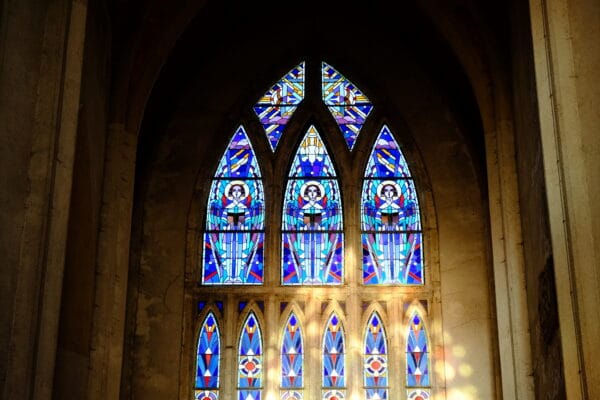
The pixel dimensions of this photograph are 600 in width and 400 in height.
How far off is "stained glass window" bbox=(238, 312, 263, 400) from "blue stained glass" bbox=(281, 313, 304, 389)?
25cm

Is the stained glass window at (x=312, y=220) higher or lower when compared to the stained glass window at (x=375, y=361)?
higher

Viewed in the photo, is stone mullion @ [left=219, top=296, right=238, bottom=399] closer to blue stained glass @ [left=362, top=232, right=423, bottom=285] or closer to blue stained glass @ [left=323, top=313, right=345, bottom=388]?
blue stained glass @ [left=323, top=313, right=345, bottom=388]

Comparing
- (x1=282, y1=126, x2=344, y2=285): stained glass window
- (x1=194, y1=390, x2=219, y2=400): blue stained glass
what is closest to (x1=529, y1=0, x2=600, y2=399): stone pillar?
(x1=282, y1=126, x2=344, y2=285): stained glass window

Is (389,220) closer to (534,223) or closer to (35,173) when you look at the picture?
(534,223)

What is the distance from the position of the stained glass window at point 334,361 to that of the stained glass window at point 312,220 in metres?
0.53

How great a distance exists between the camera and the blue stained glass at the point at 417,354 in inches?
513

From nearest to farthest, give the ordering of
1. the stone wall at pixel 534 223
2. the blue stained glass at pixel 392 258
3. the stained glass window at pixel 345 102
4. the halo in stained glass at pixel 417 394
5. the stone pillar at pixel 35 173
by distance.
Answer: the stone pillar at pixel 35 173 < the stone wall at pixel 534 223 < the halo in stained glass at pixel 417 394 < the blue stained glass at pixel 392 258 < the stained glass window at pixel 345 102

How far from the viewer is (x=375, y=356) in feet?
43.2

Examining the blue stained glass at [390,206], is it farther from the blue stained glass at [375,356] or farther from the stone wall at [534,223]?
the stone wall at [534,223]

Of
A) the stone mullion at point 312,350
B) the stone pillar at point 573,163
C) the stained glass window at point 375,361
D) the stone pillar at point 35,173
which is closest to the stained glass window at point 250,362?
the stone mullion at point 312,350

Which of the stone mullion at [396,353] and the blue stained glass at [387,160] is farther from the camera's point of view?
the blue stained glass at [387,160]

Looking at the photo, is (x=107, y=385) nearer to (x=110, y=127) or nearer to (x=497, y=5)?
(x=110, y=127)

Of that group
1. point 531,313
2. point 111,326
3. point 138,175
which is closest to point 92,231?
point 111,326

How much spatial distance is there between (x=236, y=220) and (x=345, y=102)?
1.95 meters
